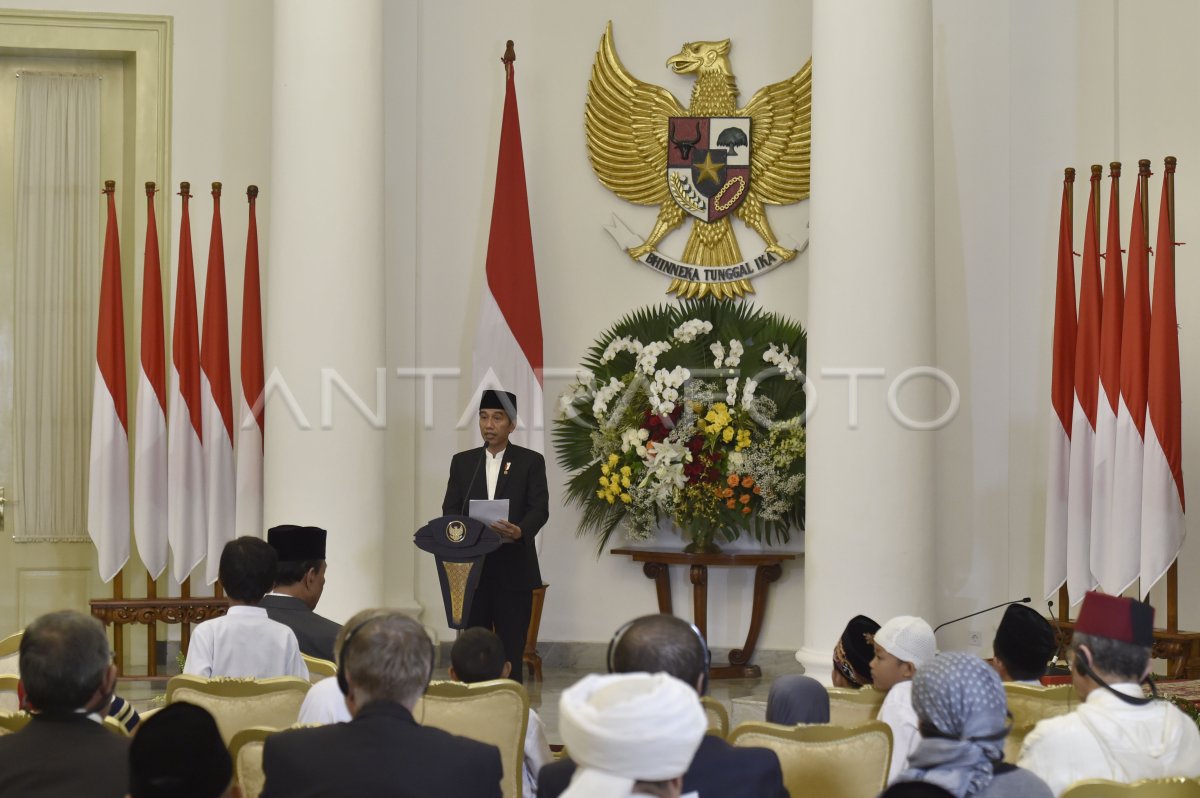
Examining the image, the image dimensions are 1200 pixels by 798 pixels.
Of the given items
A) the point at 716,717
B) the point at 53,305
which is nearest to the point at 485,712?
the point at 716,717

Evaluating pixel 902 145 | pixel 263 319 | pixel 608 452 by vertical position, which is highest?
pixel 902 145

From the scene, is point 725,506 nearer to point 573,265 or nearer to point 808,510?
point 808,510

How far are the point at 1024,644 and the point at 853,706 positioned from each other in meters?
0.52

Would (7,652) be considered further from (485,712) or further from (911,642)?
(911,642)

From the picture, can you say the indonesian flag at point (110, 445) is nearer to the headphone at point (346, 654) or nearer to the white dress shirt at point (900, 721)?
the white dress shirt at point (900, 721)

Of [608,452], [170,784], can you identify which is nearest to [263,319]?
[608,452]

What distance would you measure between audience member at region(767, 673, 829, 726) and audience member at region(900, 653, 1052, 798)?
42.0 inches

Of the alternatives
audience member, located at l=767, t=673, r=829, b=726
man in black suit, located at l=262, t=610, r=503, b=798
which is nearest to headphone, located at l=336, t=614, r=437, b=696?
man in black suit, located at l=262, t=610, r=503, b=798

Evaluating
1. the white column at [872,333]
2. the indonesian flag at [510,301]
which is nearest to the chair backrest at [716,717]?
the white column at [872,333]

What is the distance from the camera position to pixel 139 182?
859cm

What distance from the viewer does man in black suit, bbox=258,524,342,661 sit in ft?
15.2

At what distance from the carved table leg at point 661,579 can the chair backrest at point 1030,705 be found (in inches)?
178

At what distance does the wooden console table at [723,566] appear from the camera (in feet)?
26.6

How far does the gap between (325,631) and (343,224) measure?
11.7 feet
